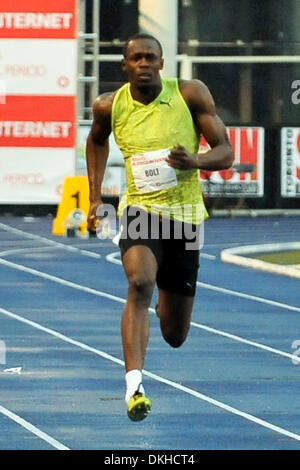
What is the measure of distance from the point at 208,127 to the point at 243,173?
89.1 feet

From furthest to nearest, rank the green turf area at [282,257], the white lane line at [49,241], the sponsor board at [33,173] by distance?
the sponsor board at [33,173], the white lane line at [49,241], the green turf area at [282,257]

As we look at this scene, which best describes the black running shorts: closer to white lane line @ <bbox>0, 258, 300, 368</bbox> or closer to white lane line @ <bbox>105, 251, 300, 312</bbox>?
white lane line @ <bbox>0, 258, 300, 368</bbox>

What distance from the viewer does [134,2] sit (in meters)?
38.2

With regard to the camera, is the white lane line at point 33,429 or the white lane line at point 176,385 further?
the white lane line at point 176,385

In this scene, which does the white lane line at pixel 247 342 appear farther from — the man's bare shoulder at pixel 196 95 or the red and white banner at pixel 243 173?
the red and white banner at pixel 243 173

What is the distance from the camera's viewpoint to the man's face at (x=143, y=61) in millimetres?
10586

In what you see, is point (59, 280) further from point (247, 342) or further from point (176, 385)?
point (176, 385)

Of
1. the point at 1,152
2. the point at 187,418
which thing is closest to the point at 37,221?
the point at 1,152

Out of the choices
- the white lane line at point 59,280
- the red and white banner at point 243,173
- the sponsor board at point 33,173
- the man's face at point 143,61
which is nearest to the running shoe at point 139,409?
the man's face at point 143,61

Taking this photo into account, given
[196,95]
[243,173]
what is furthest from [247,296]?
[243,173]

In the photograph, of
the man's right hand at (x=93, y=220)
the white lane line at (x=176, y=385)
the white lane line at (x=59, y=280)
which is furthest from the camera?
the white lane line at (x=59, y=280)

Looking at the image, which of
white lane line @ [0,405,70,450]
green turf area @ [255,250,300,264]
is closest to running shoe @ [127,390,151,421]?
white lane line @ [0,405,70,450]

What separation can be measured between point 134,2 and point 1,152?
17.8ft

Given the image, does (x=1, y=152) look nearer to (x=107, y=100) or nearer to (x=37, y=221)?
(x=37, y=221)
